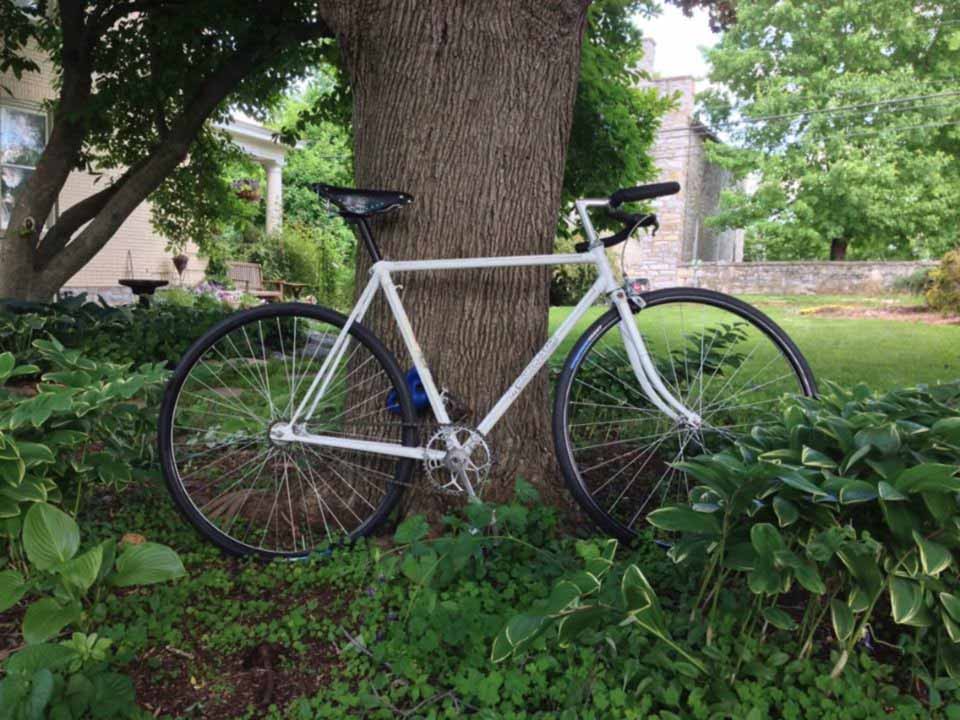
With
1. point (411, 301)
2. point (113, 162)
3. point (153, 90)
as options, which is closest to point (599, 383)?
point (411, 301)

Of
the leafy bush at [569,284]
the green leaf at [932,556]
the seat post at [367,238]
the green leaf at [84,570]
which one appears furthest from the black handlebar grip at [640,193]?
the leafy bush at [569,284]

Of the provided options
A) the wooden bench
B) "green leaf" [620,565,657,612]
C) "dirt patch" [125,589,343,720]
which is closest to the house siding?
the wooden bench

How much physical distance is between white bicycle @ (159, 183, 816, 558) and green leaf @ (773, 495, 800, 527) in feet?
2.69

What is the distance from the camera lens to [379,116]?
8.29 feet

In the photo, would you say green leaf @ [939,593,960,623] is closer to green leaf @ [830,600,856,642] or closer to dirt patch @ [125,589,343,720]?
green leaf @ [830,600,856,642]

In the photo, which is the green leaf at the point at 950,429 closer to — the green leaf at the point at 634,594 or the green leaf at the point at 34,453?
the green leaf at the point at 634,594

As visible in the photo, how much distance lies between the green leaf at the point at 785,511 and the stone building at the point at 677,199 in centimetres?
1835

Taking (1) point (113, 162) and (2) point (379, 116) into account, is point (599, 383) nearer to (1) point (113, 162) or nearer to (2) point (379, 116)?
(2) point (379, 116)

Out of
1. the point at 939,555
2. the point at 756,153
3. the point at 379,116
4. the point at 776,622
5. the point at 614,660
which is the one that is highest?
the point at 756,153

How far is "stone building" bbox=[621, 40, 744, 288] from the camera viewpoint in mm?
20359

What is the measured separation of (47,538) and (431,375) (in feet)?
3.94

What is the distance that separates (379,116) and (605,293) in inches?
37.3

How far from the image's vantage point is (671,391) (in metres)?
2.76

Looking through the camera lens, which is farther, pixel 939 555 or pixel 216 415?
Result: pixel 216 415
